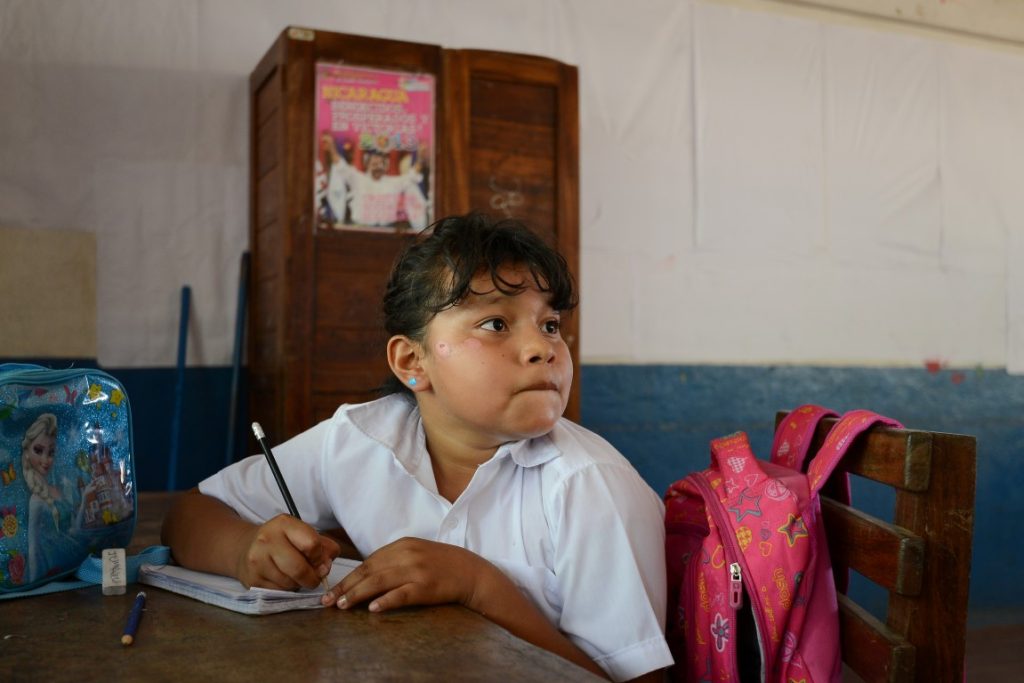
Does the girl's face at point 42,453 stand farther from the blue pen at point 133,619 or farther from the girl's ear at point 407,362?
the girl's ear at point 407,362

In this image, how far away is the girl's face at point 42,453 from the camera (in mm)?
987

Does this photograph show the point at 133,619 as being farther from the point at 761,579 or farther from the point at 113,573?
the point at 761,579

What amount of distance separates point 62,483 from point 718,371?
3039mm

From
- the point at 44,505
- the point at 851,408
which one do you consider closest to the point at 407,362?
the point at 44,505

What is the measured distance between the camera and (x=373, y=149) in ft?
8.72

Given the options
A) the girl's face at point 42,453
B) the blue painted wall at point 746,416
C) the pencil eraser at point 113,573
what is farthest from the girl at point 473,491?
the blue painted wall at point 746,416

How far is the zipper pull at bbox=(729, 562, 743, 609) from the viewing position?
1024 millimetres

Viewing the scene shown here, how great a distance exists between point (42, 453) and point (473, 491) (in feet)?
1.69

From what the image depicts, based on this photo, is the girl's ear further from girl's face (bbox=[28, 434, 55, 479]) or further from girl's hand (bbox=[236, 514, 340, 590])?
girl's face (bbox=[28, 434, 55, 479])

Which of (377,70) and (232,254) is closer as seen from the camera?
(377,70)

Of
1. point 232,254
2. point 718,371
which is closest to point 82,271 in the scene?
point 232,254

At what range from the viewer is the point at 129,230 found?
9.37ft

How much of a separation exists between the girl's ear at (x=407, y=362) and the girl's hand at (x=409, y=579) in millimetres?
338

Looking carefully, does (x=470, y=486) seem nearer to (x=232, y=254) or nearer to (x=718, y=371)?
(x=232, y=254)
